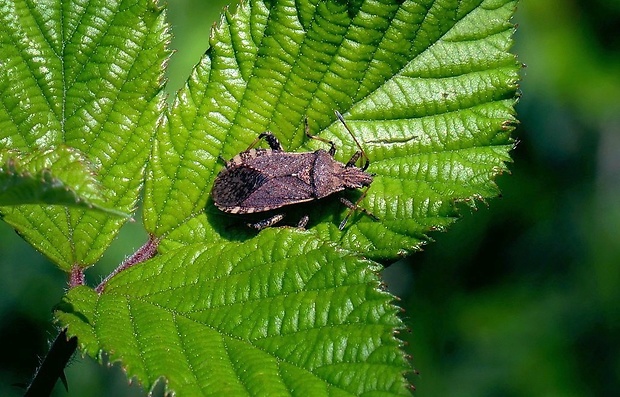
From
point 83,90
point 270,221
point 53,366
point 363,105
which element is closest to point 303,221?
point 270,221

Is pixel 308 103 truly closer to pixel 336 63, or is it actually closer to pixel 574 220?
pixel 336 63

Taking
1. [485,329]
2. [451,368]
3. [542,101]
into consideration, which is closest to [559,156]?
[542,101]

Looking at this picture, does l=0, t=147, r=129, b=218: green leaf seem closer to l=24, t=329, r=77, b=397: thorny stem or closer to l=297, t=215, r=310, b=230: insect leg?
l=24, t=329, r=77, b=397: thorny stem

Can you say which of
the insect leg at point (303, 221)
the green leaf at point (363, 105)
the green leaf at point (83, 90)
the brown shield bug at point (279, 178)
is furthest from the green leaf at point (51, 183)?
the insect leg at point (303, 221)

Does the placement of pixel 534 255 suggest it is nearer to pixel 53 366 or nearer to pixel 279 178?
pixel 279 178

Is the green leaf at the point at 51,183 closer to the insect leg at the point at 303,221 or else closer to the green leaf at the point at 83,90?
the green leaf at the point at 83,90

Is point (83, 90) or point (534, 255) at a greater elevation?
point (83, 90)
